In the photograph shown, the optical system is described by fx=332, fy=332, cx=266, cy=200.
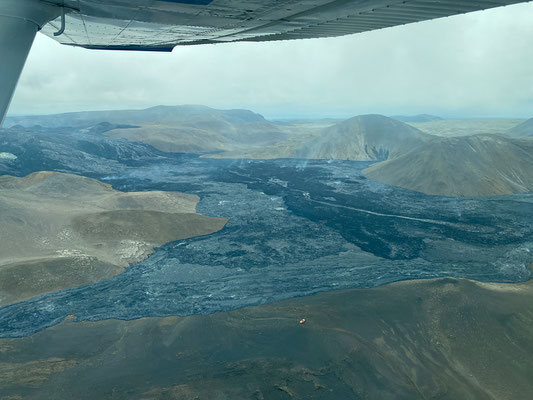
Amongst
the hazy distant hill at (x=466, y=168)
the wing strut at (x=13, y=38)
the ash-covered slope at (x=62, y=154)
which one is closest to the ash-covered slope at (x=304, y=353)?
the wing strut at (x=13, y=38)

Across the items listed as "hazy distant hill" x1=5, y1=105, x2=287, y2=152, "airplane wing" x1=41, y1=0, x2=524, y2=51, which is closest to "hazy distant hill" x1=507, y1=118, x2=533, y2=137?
"hazy distant hill" x1=5, y1=105, x2=287, y2=152

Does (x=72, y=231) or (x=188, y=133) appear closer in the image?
(x=72, y=231)

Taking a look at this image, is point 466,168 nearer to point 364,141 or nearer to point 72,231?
point 364,141

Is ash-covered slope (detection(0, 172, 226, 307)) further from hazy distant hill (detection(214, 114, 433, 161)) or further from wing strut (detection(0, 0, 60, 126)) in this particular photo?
hazy distant hill (detection(214, 114, 433, 161))

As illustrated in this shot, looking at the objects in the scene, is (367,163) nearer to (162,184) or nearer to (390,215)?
(390,215)

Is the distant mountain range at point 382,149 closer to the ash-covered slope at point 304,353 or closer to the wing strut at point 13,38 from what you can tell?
the ash-covered slope at point 304,353

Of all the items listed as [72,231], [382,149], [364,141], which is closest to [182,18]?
[72,231]
